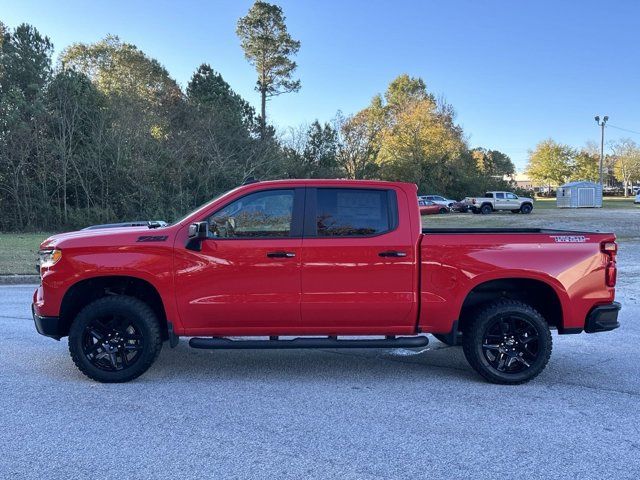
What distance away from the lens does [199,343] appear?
4.91m

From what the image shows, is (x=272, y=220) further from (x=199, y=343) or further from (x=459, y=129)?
(x=459, y=129)

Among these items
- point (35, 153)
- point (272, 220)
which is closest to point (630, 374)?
point (272, 220)

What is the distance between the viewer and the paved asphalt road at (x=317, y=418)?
3404 millimetres

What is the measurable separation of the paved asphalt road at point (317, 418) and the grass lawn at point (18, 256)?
724cm

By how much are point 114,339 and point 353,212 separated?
8.37ft

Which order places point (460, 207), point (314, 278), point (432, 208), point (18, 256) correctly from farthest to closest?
point (460, 207) → point (432, 208) → point (18, 256) → point (314, 278)

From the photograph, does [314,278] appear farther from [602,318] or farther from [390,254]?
[602,318]

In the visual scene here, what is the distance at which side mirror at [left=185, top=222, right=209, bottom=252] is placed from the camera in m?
4.72

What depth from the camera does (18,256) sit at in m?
14.6

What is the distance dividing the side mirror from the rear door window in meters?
0.93

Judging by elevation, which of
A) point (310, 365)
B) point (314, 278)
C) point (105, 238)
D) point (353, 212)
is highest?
point (353, 212)

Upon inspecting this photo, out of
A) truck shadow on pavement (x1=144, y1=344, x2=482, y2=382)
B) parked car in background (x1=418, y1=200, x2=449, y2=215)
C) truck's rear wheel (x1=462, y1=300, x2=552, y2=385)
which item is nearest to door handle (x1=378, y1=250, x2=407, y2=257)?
truck's rear wheel (x1=462, y1=300, x2=552, y2=385)

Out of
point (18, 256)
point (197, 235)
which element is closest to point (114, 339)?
point (197, 235)

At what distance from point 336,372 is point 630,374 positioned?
2.95 meters
